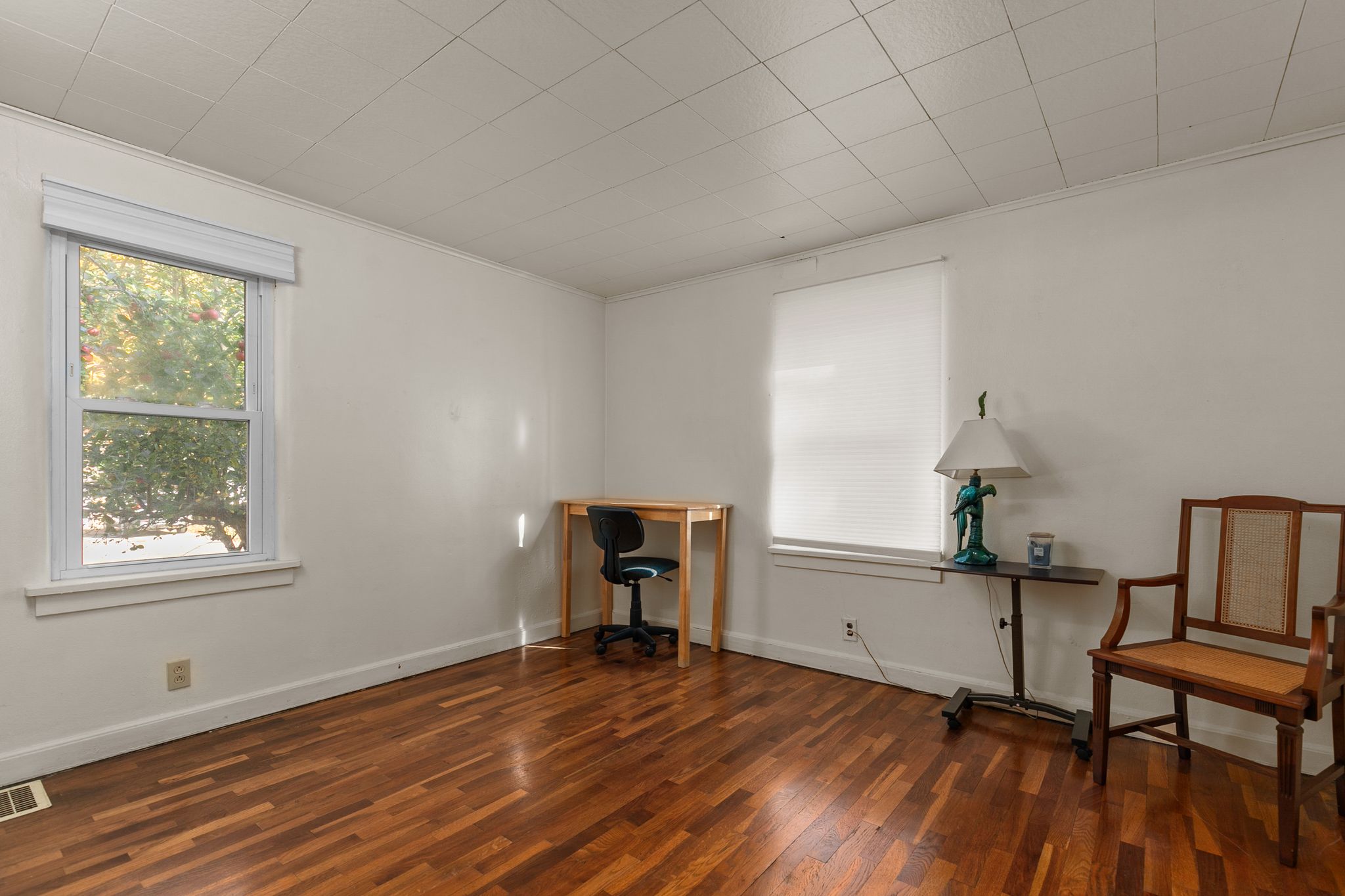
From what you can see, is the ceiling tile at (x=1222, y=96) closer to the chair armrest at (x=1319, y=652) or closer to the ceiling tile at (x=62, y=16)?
the chair armrest at (x=1319, y=652)

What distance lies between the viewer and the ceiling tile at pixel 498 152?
2.71 metres

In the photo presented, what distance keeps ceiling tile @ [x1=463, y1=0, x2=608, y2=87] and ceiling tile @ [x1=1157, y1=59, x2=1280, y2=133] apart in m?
2.18

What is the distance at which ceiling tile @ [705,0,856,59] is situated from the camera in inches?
75.8

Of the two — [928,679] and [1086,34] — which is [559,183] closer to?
[1086,34]

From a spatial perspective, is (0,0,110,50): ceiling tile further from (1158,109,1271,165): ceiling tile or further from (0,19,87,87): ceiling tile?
(1158,109,1271,165): ceiling tile

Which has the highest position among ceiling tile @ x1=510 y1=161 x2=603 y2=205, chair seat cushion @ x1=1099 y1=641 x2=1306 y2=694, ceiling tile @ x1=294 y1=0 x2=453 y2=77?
ceiling tile @ x1=294 y1=0 x2=453 y2=77

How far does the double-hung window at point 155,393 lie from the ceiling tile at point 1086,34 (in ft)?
11.5

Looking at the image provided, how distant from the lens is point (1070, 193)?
3.17 m

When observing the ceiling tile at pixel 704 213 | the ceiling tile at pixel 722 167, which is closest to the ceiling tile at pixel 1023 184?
the ceiling tile at pixel 722 167

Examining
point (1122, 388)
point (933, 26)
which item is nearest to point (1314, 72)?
point (1122, 388)

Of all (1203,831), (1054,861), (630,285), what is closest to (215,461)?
(630,285)

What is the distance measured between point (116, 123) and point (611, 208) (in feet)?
7.04

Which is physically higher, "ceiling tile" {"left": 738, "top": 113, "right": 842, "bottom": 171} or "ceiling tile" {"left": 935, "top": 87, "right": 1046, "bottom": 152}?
"ceiling tile" {"left": 935, "top": 87, "right": 1046, "bottom": 152}

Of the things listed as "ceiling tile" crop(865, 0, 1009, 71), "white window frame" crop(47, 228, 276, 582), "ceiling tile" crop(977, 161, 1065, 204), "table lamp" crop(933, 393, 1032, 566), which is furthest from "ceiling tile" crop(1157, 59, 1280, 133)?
"white window frame" crop(47, 228, 276, 582)
